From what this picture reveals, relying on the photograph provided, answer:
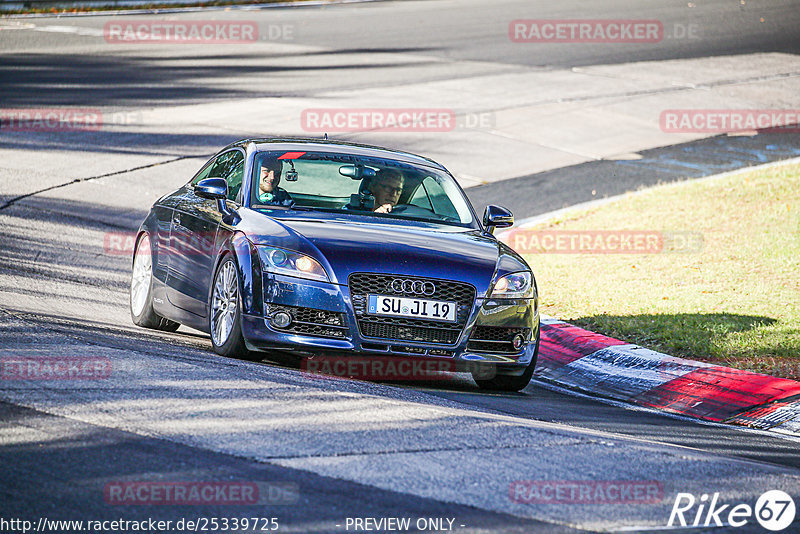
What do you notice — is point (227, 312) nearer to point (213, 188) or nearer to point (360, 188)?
point (213, 188)

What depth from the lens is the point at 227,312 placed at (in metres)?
7.99

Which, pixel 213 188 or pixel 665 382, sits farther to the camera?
pixel 665 382

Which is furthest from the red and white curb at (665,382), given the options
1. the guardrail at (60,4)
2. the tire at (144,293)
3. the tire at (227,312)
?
the guardrail at (60,4)

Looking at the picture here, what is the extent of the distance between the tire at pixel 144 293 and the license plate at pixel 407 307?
2.66 meters

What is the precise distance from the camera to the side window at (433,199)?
9.09 metres

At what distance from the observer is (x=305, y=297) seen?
749 centimetres

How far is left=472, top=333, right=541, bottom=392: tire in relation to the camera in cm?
825

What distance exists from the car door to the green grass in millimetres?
3601

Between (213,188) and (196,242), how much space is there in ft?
1.87

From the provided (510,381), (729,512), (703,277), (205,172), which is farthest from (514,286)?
(703,277)

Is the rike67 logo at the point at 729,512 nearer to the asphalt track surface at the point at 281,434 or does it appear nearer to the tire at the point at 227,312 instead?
the asphalt track surface at the point at 281,434

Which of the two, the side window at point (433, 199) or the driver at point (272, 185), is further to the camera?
the side window at point (433, 199)

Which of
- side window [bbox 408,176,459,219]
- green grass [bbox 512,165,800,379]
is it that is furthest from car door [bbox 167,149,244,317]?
green grass [bbox 512,165,800,379]

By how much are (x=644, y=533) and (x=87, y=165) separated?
1404cm
